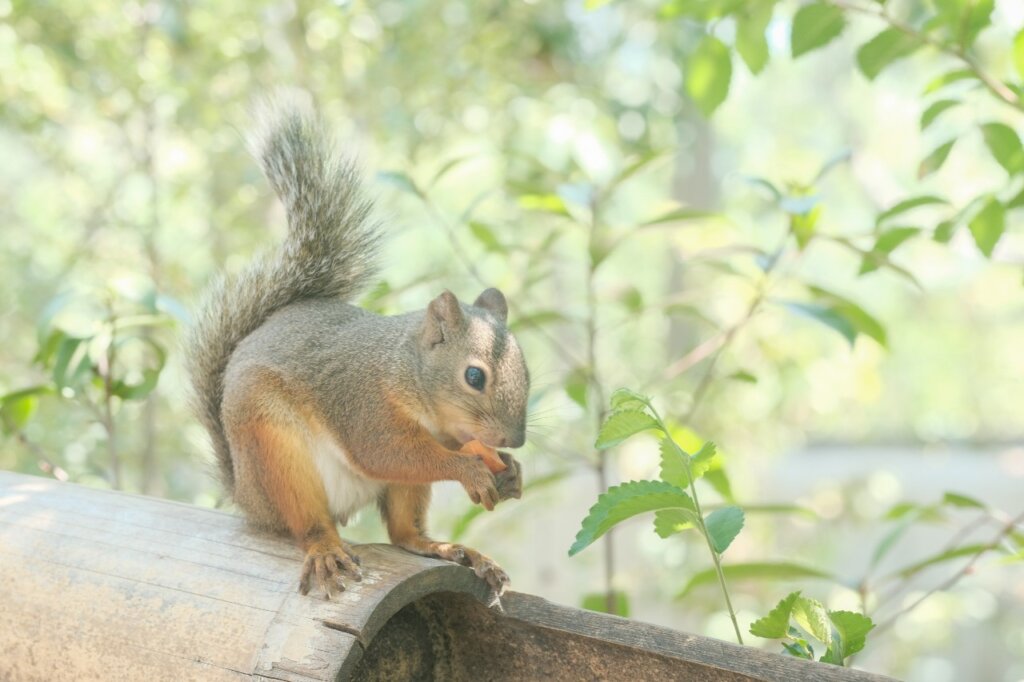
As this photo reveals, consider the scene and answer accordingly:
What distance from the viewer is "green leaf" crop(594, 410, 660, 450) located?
→ 1.19m

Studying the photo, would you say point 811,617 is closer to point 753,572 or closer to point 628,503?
point 628,503

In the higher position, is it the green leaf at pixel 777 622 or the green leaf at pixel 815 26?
the green leaf at pixel 815 26

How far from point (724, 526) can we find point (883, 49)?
102 centimetres

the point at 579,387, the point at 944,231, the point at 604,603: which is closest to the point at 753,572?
the point at 604,603

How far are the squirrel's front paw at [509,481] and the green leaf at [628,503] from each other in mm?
472

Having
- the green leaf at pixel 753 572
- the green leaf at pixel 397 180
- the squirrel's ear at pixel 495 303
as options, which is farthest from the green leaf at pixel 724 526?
the green leaf at pixel 397 180

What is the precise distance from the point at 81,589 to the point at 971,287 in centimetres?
861

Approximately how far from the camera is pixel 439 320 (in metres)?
1.85

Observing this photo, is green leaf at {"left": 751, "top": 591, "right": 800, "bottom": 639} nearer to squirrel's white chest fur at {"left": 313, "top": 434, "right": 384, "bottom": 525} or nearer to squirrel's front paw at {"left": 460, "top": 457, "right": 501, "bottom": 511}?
squirrel's front paw at {"left": 460, "top": 457, "right": 501, "bottom": 511}

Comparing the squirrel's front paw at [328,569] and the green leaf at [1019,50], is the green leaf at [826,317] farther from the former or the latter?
the squirrel's front paw at [328,569]

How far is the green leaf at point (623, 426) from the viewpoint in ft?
3.91

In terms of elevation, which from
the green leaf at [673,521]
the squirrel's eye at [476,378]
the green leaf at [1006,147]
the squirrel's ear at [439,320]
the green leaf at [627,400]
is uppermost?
the green leaf at [1006,147]

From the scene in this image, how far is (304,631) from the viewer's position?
4.48ft

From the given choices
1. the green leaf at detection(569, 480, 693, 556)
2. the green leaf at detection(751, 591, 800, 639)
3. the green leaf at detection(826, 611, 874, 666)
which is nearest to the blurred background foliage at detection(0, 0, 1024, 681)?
the green leaf at detection(826, 611, 874, 666)
